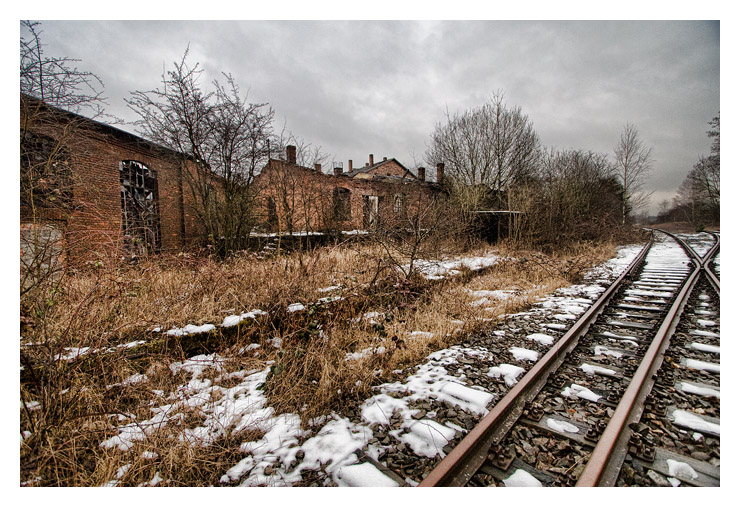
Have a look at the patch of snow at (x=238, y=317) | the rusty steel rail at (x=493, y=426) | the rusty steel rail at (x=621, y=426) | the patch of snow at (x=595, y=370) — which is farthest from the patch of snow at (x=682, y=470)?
the patch of snow at (x=238, y=317)

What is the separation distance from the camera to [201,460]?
1961 mm

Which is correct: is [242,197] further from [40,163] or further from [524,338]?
[524,338]

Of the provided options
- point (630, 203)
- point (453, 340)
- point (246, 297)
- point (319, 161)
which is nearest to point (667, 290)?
point (453, 340)

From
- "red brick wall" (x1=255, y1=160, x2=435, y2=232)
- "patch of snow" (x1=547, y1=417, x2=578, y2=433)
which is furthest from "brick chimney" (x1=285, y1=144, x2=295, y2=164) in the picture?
"patch of snow" (x1=547, y1=417, x2=578, y2=433)

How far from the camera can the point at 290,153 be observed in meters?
9.01

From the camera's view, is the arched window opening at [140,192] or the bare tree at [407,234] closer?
the bare tree at [407,234]

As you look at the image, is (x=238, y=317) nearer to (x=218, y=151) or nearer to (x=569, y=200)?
(x=218, y=151)

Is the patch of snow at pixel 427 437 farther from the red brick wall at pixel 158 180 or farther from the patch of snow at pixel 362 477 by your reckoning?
the red brick wall at pixel 158 180

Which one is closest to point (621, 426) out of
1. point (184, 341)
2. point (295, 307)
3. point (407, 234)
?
point (295, 307)

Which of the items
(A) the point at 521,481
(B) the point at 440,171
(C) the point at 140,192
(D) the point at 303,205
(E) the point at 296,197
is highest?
(B) the point at 440,171

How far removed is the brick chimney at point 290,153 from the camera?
8.83m

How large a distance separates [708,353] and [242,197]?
10.00 m

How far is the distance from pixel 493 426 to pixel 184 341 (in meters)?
3.23

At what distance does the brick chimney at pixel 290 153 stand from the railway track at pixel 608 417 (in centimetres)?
818
